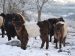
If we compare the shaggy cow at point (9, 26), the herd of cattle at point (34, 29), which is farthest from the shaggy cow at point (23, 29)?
the shaggy cow at point (9, 26)

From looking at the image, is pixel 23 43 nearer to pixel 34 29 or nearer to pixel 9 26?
pixel 34 29

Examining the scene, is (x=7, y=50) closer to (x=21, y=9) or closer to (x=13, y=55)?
(x=13, y=55)

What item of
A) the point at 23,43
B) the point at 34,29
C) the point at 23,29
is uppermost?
the point at 23,29

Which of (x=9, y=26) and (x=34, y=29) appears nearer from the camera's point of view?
(x=34, y=29)

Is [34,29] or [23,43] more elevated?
[34,29]

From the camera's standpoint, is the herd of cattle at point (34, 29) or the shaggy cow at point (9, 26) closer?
the herd of cattle at point (34, 29)

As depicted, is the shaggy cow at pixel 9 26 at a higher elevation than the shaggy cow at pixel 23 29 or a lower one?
lower

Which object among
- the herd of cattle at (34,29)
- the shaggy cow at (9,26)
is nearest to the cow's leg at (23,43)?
the herd of cattle at (34,29)

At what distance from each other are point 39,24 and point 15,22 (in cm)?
148

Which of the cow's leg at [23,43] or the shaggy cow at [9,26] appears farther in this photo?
the shaggy cow at [9,26]

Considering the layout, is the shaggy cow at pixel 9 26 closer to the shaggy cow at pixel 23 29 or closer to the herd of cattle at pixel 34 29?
the herd of cattle at pixel 34 29

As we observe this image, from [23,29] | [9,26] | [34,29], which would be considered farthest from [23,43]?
[9,26]

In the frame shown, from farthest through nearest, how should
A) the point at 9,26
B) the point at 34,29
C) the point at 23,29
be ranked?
the point at 9,26 → the point at 34,29 → the point at 23,29

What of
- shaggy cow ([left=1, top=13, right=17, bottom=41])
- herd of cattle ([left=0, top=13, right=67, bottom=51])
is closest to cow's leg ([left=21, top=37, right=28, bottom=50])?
herd of cattle ([left=0, top=13, right=67, bottom=51])
